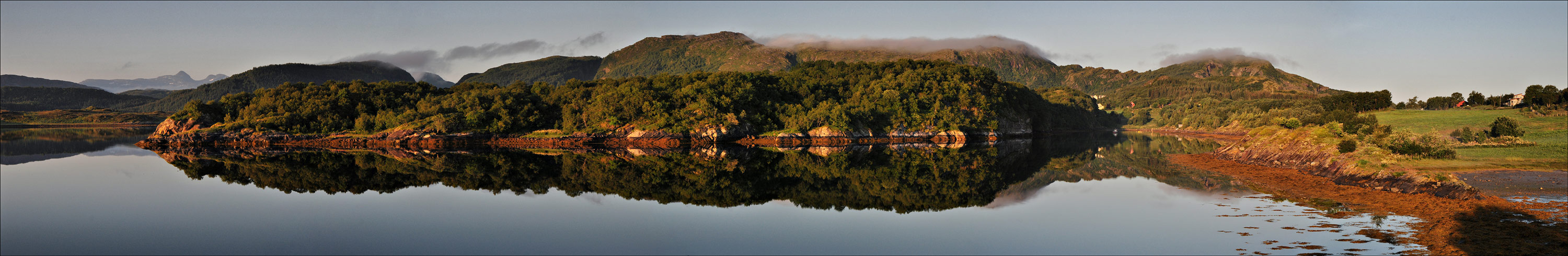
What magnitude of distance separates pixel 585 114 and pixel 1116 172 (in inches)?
2379

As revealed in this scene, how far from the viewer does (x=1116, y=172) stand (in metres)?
34.8

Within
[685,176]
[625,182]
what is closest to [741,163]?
[685,176]

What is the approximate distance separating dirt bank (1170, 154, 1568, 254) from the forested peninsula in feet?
187

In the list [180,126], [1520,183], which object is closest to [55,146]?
[180,126]

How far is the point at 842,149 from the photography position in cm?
5869

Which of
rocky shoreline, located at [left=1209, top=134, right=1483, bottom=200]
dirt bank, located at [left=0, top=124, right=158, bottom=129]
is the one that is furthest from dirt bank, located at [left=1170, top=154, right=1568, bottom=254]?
dirt bank, located at [left=0, top=124, right=158, bottom=129]

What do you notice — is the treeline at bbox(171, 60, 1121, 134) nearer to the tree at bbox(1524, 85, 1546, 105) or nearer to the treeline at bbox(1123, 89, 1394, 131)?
the treeline at bbox(1123, 89, 1394, 131)

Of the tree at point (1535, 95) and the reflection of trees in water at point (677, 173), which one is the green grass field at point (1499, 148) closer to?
the tree at point (1535, 95)

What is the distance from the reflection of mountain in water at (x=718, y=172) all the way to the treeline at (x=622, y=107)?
18442 mm

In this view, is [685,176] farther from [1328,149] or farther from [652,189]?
[1328,149]

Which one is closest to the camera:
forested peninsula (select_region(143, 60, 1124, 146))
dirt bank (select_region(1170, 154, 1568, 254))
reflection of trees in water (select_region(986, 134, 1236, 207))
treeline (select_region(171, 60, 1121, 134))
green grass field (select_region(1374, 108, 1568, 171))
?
dirt bank (select_region(1170, 154, 1568, 254))

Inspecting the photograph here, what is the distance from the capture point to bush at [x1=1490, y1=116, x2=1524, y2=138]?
34.1 m

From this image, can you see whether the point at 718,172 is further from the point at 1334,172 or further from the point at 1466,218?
the point at 1466,218

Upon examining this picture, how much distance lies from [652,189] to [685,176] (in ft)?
19.1
